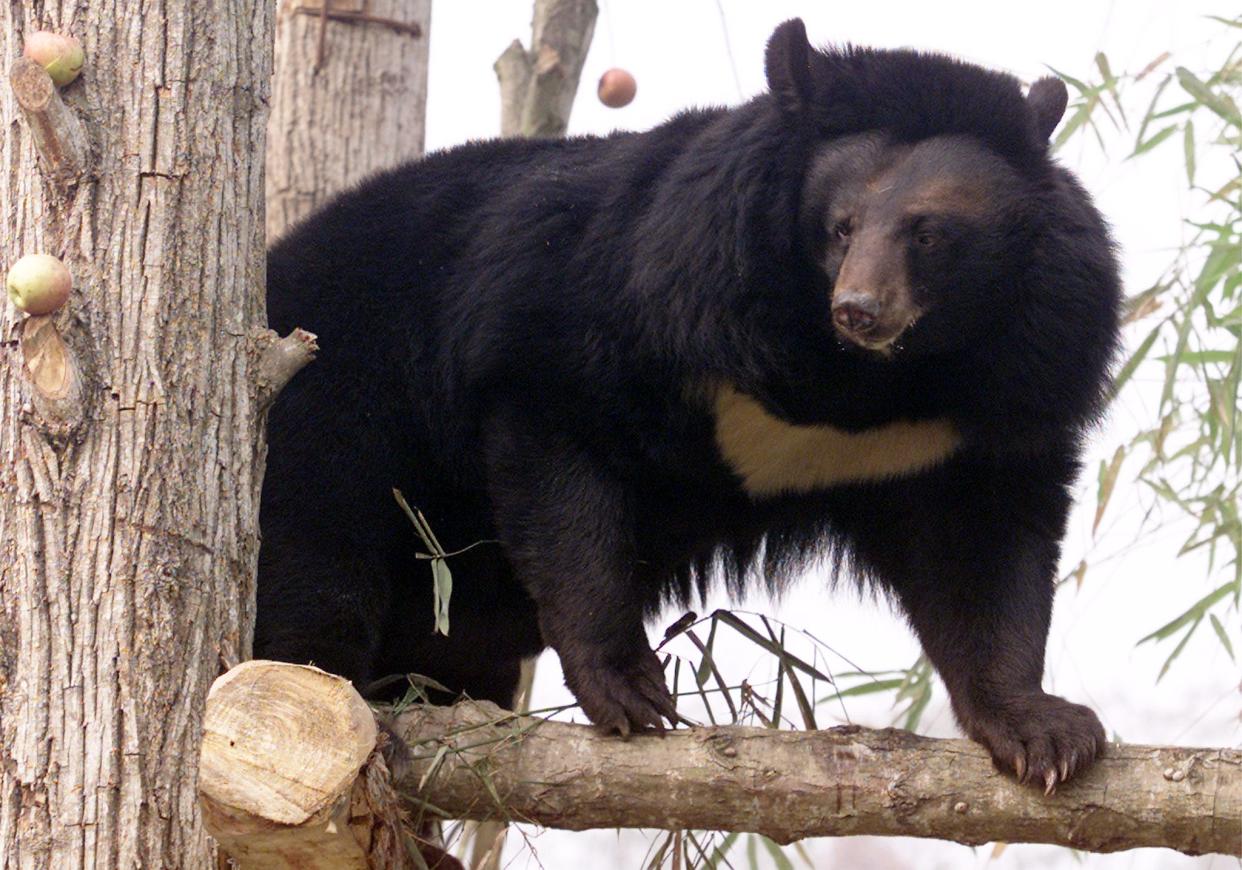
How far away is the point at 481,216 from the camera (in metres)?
3.51

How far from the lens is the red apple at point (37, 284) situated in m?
2.16

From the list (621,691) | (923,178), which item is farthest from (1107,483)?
(621,691)

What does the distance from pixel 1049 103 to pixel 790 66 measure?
0.54 metres

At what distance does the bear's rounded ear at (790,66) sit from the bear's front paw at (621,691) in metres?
1.09

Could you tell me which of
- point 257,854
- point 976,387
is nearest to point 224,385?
point 257,854

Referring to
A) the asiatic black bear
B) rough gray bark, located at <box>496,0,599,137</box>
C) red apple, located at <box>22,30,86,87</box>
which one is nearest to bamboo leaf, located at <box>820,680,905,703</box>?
the asiatic black bear

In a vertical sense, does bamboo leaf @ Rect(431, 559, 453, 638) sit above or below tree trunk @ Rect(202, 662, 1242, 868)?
above

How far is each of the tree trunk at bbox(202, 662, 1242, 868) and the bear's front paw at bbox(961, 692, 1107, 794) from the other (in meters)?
0.03

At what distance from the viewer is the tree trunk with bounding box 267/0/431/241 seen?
4406mm

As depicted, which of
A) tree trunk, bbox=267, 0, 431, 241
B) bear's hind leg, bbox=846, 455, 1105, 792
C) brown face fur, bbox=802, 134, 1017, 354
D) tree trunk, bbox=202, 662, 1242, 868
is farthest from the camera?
tree trunk, bbox=267, 0, 431, 241

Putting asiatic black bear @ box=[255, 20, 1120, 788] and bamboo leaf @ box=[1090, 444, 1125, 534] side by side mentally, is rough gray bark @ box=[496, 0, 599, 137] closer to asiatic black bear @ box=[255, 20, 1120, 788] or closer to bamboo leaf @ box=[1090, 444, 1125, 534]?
asiatic black bear @ box=[255, 20, 1120, 788]

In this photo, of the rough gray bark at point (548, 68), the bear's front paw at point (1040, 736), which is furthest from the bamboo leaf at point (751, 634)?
the rough gray bark at point (548, 68)

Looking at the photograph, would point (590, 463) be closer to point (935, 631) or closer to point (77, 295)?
point (935, 631)

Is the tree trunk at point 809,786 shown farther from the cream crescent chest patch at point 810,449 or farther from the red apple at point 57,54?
the red apple at point 57,54
